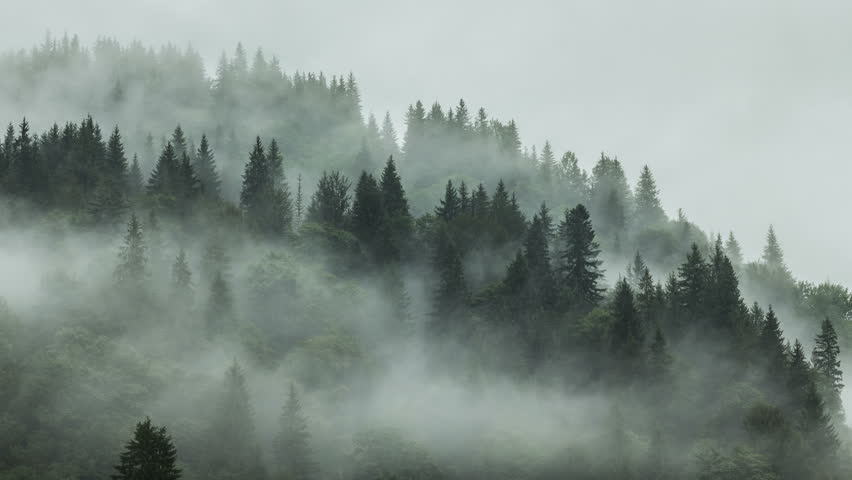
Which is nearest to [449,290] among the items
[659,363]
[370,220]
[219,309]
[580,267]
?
[580,267]

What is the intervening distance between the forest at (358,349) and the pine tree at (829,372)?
586 millimetres

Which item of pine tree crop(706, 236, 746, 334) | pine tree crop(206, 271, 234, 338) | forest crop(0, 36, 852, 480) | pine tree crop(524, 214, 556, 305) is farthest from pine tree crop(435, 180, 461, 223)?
pine tree crop(206, 271, 234, 338)

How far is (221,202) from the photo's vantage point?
181 m

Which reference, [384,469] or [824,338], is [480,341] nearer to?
[384,469]

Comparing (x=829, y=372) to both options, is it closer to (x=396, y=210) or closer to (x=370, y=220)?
(x=396, y=210)

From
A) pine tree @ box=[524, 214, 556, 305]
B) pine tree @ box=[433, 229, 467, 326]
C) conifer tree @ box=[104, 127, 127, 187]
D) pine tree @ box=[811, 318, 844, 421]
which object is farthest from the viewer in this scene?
conifer tree @ box=[104, 127, 127, 187]

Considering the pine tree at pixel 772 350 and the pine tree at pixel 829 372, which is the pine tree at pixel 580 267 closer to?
the pine tree at pixel 772 350

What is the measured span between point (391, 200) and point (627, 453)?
70071 millimetres

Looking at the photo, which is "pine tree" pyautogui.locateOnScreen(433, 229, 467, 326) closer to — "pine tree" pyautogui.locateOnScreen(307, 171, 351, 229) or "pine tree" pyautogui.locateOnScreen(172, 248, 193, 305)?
"pine tree" pyautogui.locateOnScreen(307, 171, 351, 229)

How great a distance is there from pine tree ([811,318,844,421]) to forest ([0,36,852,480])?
59 centimetres

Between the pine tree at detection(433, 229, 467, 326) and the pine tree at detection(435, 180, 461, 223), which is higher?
the pine tree at detection(435, 180, 461, 223)

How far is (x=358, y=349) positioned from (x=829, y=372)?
74.5m

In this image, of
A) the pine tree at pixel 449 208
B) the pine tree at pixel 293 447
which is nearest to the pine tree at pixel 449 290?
the pine tree at pixel 449 208

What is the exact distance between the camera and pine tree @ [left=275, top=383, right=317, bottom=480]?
398 feet
